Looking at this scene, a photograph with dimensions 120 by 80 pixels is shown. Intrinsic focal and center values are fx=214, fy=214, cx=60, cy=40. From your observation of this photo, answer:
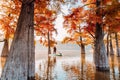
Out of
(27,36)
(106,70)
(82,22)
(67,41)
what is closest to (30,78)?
(27,36)

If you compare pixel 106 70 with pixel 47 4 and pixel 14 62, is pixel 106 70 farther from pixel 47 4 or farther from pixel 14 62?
pixel 14 62

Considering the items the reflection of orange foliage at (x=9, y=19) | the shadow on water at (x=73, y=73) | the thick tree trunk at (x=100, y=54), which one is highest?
the reflection of orange foliage at (x=9, y=19)

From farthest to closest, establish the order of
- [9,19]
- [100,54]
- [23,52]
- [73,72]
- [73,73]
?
[9,19]
[100,54]
[73,72]
[73,73]
[23,52]

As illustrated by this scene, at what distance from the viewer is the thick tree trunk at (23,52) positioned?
10.7 metres

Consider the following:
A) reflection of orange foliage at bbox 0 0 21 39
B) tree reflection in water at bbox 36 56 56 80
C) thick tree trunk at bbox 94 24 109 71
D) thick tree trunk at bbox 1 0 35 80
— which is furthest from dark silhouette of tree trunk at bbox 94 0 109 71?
reflection of orange foliage at bbox 0 0 21 39

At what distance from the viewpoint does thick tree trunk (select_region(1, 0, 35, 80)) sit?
10.7m

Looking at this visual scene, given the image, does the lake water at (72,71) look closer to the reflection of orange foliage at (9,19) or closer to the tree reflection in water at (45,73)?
the tree reflection in water at (45,73)

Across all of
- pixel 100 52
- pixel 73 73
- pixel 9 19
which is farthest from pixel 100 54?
pixel 9 19

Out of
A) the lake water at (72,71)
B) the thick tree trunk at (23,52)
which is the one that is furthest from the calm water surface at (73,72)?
the thick tree trunk at (23,52)

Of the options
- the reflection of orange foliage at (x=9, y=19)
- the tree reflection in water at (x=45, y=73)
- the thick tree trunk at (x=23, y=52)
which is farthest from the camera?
the reflection of orange foliage at (x=9, y=19)

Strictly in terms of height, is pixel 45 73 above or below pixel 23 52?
below

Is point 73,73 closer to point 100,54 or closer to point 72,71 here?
point 72,71

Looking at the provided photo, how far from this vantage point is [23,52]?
1118cm

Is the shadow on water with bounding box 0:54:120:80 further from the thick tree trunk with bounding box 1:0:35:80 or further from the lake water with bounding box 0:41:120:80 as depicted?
the thick tree trunk with bounding box 1:0:35:80
